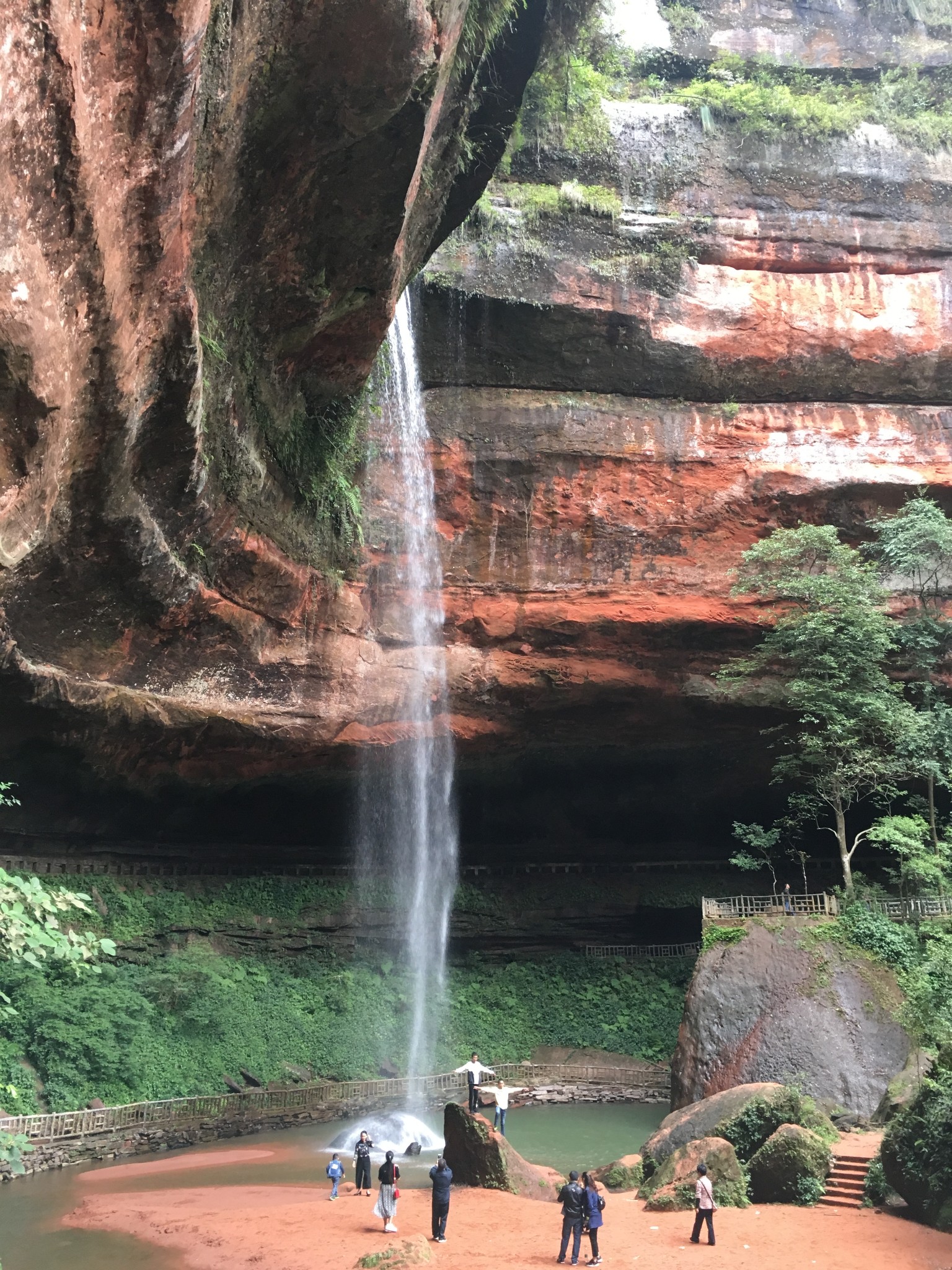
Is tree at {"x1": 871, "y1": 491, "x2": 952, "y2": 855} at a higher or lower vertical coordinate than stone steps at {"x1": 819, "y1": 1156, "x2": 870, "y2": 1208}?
higher

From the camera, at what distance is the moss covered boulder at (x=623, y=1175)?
11.7 m

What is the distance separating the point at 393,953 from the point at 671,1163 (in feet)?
38.8

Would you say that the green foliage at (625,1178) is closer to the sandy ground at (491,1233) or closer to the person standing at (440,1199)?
the sandy ground at (491,1233)

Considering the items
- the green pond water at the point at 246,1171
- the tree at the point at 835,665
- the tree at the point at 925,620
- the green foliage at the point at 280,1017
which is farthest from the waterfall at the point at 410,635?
the tree at the point at 925,620

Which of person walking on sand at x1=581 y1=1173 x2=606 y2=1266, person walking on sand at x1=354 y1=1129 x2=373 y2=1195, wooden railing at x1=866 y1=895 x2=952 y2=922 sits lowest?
person walking on sand at x1=354 y1=1129 x2=373 y2=1195

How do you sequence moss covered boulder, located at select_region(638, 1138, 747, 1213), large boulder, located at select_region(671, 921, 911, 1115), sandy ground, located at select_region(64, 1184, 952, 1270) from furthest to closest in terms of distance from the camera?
large boulder, located at select_region(671, 921, 911, 1115) → moss covered boulder, located at select_region(638, 1138, 747, 1213) → sandy ground, located at select_region(64, 1184, 952, 1270)

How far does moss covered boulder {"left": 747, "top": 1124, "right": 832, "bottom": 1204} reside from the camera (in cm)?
1045

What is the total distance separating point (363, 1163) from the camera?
11250 millimetres

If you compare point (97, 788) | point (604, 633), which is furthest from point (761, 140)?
point (97, 788)

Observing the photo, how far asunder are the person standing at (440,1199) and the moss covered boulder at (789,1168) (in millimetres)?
3821

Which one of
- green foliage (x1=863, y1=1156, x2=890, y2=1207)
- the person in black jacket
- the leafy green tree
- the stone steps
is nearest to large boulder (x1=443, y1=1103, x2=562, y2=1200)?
the person in black jacket

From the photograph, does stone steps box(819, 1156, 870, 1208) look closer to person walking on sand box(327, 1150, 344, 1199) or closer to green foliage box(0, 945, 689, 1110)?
person walking on sand box(327, 1150, 344, 1199)

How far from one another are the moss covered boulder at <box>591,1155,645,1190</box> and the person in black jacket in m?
3.52

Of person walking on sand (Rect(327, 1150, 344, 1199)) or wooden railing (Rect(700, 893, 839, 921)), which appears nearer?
person walking on sand (Rect(327, 1150, 344, 1199))
